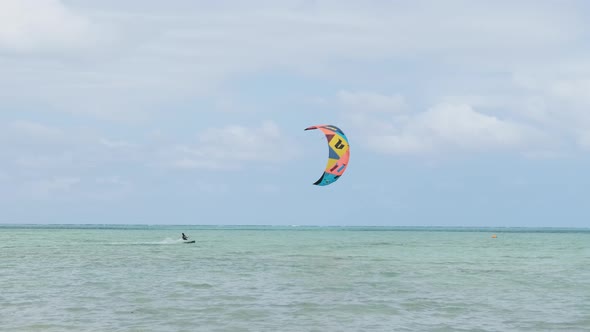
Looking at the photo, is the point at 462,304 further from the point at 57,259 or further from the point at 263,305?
the point at 57,259

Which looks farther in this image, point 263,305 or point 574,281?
point 574,281

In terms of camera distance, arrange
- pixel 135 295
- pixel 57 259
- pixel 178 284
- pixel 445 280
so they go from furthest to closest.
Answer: pixel 57 259 → pixel 445 280 → pixel 178 284 → pixel 135 295

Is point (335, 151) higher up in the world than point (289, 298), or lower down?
higher up

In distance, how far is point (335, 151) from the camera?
32.4m

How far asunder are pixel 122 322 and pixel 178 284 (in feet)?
29.0

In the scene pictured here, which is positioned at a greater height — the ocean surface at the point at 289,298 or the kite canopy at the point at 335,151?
the kite canopy at the point at 335,151

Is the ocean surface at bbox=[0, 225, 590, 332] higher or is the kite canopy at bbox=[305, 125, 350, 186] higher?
the kite canopy at bbox=[305, 125, 350, 186]

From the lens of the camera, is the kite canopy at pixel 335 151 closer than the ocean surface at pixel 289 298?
No

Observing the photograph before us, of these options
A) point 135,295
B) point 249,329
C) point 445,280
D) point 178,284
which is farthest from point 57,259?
point 249,329

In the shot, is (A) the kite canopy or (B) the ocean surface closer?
(B) the ocean surface

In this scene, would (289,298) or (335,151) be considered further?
A: (335,151)

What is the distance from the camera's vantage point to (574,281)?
95.1 ft

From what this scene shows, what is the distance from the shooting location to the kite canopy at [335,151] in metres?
31.8

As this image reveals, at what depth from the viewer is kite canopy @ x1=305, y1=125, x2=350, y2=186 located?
→ 104 ft
